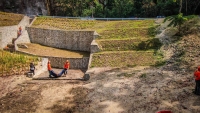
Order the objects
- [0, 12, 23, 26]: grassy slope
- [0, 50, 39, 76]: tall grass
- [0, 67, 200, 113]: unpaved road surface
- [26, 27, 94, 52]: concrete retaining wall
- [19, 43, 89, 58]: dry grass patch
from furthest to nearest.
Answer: [0, 12, 23, 26]: grassy slope, [26, 27, 94, 52]: concrete retaining wall, [19, 43, 89, 58]: dry grass patch, [0, 50, 39, 76]: tall grass, [0, 67, 200, 113]: unpaved road surface

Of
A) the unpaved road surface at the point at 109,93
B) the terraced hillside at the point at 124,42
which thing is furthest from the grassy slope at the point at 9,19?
the unpaved road surface at the point at 109,93

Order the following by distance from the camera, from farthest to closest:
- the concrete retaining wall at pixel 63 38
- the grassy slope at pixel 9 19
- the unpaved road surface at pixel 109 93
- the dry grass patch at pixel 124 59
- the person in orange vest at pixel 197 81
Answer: the grassy slope at pixel 9 19 < the concrete retaining wall at pixel 63 38 < the dry grass patch at pixel 124 59 < the unpaved road surface at pixel 109 93 < the person in orange vest at pixel 197 81

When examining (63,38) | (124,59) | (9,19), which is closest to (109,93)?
(124,59)

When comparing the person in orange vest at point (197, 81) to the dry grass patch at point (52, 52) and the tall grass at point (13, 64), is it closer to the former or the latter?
the tall grass at point (13, 64)

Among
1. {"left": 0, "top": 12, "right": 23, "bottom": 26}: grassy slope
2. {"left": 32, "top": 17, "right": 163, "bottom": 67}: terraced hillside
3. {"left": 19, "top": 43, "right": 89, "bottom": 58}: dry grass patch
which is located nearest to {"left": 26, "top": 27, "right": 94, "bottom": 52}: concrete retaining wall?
{"left": 19, "top": 43, "right": 89, "bottom": 58}: dry grass patch

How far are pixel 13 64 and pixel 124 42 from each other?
37.1 ft

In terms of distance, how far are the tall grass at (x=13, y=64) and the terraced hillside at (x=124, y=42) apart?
6393mm

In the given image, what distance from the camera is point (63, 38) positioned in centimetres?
2975

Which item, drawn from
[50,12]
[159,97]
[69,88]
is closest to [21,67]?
[69,88]

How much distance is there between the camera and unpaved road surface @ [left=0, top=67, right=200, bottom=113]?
12684 mm

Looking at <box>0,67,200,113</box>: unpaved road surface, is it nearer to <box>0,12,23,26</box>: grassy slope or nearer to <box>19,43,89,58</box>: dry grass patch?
<box>19,43,89,58</box>: dry grass patch

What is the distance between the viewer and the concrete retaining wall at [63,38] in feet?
93.5

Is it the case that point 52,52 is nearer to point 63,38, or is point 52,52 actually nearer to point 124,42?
point 63,38

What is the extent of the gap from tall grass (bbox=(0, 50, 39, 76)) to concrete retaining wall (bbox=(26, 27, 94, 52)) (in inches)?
298
